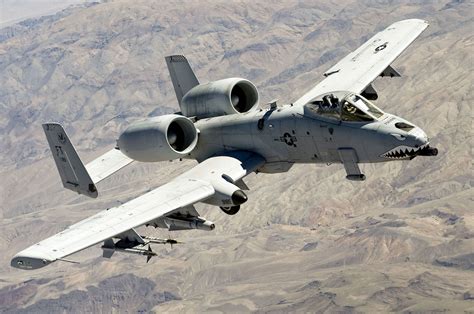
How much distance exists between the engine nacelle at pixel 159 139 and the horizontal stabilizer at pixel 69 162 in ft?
12.7

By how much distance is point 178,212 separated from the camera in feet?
123

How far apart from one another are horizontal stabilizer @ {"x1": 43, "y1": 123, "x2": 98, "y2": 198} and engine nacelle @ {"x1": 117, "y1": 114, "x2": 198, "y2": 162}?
12.7ft

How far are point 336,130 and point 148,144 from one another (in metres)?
10.1

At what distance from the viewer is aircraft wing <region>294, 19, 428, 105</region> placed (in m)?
45.8

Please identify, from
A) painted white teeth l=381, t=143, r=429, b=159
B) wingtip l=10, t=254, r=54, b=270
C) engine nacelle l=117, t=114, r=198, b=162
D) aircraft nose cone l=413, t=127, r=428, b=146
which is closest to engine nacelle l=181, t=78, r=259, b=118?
engine nacelle l=117, t=114, r=198, b=162

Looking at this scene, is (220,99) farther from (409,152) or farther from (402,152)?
(409,152)

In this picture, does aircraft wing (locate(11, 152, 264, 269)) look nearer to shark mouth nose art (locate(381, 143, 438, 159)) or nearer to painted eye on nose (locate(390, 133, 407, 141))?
shark mouth nose art (locate(381, 143, 438, 159))

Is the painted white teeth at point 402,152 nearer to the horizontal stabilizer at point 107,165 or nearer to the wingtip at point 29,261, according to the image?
the horizontal stabilizer at point 107,165

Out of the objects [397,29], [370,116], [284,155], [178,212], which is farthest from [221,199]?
[397,29]

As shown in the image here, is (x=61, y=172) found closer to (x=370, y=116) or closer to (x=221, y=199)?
(x=221, y=199)

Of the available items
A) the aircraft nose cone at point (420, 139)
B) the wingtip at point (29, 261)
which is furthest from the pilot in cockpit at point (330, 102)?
the wingtip at point (29, 261)

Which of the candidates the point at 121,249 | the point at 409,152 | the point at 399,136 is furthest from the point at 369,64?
the point at 121,249

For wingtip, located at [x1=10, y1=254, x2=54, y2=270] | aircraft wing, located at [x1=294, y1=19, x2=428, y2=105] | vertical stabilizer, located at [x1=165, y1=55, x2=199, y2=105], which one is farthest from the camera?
vertical stabilizer, located at [x1=165, y1=55, x2=199, y2=105]

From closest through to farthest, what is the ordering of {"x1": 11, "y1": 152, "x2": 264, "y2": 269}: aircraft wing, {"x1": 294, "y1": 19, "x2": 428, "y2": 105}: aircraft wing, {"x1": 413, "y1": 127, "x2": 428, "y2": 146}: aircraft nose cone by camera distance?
{"x1": 11, "y1": 152, "x2": 264, "y2": 269}: aircraft wing → {"x1": 413, "y1": 127, "x2": 428, "y2": 146}: aircraft nose cone → {"x1": 294, "y1": 19, "x2": 428, "y2": 105}: aircraft wing
